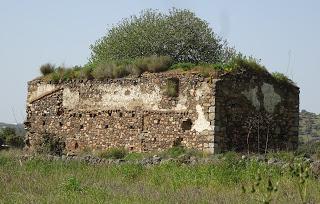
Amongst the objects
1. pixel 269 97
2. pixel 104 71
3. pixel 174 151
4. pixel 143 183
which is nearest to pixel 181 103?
pixel 174 151

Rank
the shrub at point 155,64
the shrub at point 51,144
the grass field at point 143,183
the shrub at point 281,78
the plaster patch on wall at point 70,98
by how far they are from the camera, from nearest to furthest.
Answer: the grass field at point 143,183, the shrub at point 155,64, the shrub at point 281,78, the plaster patch on wall at point 70,98, the shrub at point 51,144

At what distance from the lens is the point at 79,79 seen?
20938 millimetres

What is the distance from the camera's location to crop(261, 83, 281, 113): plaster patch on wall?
61.2ft

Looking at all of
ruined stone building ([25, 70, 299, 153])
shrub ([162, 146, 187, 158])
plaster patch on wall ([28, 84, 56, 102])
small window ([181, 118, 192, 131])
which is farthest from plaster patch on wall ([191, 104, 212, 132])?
Result: plaster patch on wall ([28, 84, 56, 102])

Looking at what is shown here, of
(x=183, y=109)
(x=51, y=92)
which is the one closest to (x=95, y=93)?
(x=51, y=92)

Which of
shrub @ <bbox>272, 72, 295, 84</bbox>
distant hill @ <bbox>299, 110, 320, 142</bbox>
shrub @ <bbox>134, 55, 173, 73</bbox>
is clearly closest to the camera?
shrub @ <bbox>134, 55, 173, 73</bbox>

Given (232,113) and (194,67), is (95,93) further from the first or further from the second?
(232,113)

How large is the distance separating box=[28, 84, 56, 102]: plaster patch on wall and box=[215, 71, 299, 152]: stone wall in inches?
319

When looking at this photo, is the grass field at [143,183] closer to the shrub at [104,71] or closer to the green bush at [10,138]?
the shrub at [104,71]

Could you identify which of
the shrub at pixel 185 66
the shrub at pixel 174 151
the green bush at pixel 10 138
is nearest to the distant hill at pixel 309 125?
the green bush at pixel 10 138

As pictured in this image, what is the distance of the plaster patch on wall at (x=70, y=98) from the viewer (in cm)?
2083

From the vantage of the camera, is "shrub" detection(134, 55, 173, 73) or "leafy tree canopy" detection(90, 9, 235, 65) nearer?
"shrub" detection(134, 55, 173, 73)

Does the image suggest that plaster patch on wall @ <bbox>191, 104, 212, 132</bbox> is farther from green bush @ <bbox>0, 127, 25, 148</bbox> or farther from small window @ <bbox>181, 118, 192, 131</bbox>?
green bush @ <bbox>0, 127, 25, 148</bbox>

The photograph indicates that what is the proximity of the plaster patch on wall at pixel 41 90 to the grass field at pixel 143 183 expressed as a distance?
831 cm
